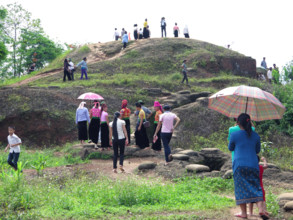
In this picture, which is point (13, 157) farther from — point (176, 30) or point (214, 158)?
point (176, 30)

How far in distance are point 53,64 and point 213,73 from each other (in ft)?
43.2

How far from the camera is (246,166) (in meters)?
5.13

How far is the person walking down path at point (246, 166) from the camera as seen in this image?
5.11 m

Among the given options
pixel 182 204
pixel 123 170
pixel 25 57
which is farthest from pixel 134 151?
pixel 25 57

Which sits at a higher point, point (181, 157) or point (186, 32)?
point (186, 32)

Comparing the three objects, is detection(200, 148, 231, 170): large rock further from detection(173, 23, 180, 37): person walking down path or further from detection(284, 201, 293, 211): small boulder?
detection(173, 23, 180, 37): person walking down path

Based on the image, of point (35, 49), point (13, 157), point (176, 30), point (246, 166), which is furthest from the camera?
point (35, 49)

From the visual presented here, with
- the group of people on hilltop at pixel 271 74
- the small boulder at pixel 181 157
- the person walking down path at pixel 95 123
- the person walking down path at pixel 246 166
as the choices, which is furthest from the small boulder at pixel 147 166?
the group of people on hilltop at pixel 271 74

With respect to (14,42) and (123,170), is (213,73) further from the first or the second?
(14,42)

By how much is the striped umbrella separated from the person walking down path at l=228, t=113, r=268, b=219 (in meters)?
0.79

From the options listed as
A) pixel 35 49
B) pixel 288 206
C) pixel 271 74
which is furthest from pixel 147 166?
pixel 35 49

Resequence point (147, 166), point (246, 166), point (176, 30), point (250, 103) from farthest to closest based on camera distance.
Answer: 1. point (176, 30)
2. point (147, 166)
3. point (250, 103)
4. point (246, 166)

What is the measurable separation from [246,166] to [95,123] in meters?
7.41

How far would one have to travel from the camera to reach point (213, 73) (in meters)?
26.1
